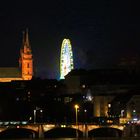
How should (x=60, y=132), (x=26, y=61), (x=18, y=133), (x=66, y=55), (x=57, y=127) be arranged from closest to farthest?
(x=57, y=127) → (x=60, y=132) → (x=18, y=133) → (x=66, y=55) → (x=26, y=61)

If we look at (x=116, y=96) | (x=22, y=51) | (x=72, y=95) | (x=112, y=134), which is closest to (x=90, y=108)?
(x=116, y=96)

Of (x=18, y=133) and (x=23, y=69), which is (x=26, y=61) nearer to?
(x=23, y=69)

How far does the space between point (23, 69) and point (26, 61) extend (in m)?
2.18

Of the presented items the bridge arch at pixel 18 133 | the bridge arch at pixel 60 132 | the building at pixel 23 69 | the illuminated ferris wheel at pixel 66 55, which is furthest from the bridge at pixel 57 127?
the building at pixel 23 69

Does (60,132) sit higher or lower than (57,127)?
lower

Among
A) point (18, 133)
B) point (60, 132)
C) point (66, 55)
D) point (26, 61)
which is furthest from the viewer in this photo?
point (26, 61)

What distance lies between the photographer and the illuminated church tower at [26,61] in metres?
155

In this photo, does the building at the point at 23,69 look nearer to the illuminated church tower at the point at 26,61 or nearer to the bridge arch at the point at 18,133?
the illuminated church tower at the point at 26,61

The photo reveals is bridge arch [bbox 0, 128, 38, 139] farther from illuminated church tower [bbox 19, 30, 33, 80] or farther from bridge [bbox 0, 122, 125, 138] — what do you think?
illuminated church tower [bbox 19, 30, 33, 80]

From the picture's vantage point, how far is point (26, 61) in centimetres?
15725

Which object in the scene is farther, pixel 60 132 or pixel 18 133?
pixel 18 133

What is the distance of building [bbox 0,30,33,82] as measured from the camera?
15488 centimetres

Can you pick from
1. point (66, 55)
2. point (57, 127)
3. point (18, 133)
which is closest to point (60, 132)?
point (18, 133)

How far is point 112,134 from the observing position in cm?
7700
